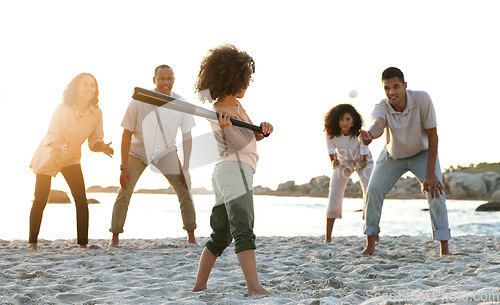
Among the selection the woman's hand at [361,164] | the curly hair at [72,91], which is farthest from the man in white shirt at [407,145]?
the curly hair at [72,91]

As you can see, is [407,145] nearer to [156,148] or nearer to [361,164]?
[361,164]

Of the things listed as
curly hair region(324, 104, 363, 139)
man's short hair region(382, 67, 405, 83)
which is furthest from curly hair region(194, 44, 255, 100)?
curly hair region(324, 104, 363, 139)

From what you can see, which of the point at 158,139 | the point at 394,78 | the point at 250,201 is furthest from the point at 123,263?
the point at 394,78

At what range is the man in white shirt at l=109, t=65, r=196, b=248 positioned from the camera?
4941 millimetres

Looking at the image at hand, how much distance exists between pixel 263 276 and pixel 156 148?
236cm

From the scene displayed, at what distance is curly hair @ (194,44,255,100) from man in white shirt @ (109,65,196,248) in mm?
2236

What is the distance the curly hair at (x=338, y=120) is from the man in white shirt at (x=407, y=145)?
0.99 meters

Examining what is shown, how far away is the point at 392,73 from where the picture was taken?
4211 millimetres

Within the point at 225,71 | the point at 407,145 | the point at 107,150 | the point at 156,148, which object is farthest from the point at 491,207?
the point at 225,71

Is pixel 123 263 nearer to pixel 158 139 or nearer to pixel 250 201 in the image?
pixel 158 139

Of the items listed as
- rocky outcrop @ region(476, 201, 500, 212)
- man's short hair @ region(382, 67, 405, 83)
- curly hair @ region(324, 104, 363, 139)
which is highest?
man's short hair @ region(382, 67, 405, 83)

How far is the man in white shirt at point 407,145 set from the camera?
14.0 ft

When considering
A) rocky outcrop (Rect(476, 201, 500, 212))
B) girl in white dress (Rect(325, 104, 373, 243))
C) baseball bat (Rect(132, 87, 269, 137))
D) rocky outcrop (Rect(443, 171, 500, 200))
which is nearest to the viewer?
baseball bat (Rect(132, 87, 269, 137))

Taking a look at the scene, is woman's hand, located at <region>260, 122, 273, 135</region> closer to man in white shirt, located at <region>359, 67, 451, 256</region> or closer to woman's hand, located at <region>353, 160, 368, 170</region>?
man in white shirt, located at <region>359, 67, 451, 256</region>
